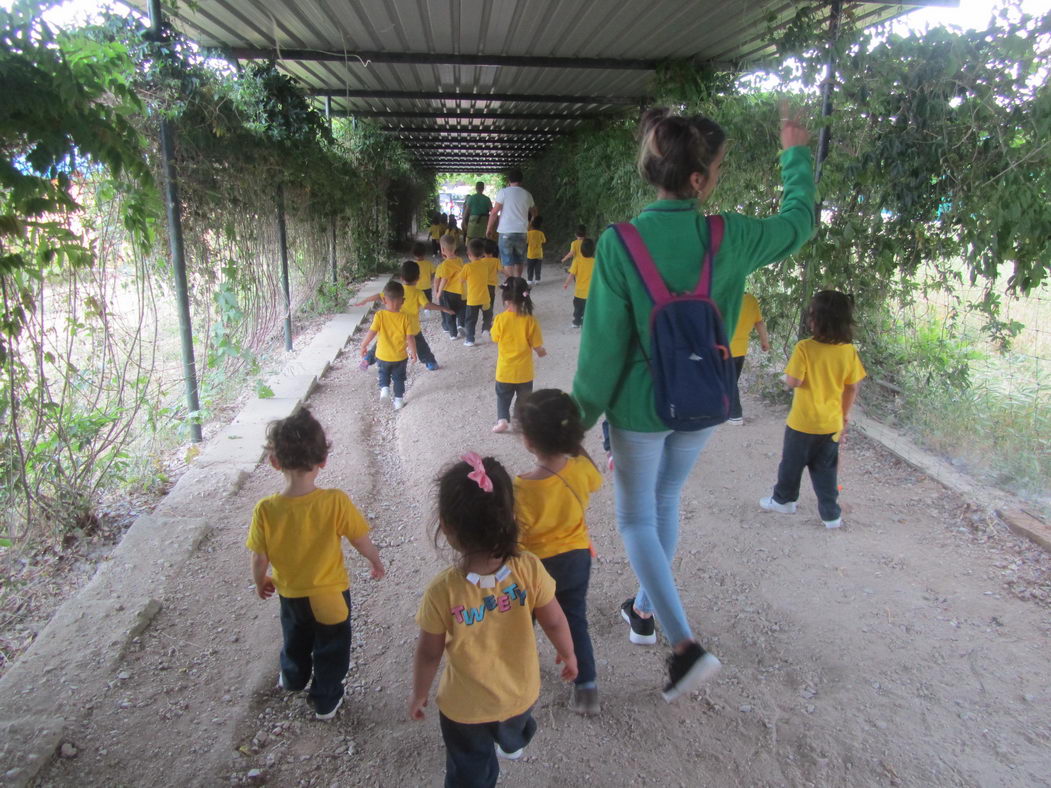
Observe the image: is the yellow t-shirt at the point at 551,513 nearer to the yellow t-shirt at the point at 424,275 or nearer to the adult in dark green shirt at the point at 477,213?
the yellow t-shirt at the point at 424,275

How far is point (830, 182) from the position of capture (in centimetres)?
486

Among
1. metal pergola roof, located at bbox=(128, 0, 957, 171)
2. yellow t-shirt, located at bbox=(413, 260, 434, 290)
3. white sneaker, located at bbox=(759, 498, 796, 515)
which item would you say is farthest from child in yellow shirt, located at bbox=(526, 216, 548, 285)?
white sneaker, located at bbox=(759, 498, 796, 515)

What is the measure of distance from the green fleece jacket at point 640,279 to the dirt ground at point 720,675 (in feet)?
2.26

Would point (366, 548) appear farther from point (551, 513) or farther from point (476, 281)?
point (476, 281)

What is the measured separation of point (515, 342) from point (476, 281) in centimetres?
302

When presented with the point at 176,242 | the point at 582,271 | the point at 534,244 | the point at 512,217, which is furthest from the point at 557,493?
the point at 534,244

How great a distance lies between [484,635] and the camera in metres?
1.69

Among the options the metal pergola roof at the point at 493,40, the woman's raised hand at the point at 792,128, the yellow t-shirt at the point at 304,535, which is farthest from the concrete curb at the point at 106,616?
the woman's raised hand at the point at 792,128

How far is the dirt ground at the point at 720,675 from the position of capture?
A: 6.81 feet

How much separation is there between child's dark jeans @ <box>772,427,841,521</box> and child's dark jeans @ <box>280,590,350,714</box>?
243cm

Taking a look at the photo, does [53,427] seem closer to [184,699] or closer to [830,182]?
[184,699]

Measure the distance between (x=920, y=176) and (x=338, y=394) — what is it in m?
4.90

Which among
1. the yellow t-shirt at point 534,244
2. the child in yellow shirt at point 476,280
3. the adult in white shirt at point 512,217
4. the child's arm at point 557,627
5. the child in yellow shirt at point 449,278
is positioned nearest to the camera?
the child's arm at point 557,627

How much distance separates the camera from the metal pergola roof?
6.55 meters
